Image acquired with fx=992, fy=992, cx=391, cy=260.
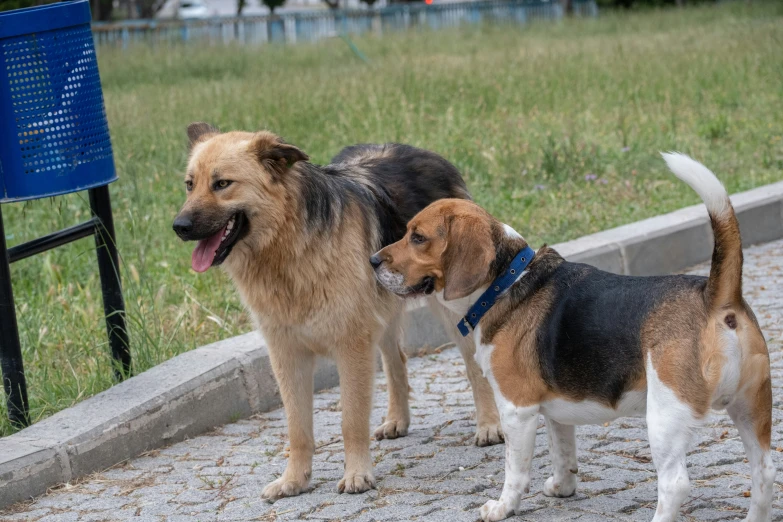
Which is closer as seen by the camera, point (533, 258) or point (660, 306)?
point (660, 306)

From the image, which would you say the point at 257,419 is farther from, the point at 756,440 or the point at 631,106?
the point at 631,106

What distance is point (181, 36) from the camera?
30172mm

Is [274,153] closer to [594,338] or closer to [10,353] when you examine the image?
[594,338]

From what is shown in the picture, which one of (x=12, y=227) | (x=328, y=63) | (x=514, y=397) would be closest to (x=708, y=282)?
(x=514, y=397)

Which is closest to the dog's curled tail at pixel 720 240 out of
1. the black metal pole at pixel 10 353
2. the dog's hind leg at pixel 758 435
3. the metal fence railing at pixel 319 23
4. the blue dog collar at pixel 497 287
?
the dog's hind leg at pixel 758 435

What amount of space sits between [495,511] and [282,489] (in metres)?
1.13

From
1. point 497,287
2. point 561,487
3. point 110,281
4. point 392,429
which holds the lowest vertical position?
point 392,429

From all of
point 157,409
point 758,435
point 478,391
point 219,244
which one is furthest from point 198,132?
point 758,435

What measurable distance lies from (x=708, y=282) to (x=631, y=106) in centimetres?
1052

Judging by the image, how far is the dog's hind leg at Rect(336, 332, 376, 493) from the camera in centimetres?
484

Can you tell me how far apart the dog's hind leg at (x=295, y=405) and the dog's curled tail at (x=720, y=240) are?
2.08 metres

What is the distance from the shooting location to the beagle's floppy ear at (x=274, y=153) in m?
4.68

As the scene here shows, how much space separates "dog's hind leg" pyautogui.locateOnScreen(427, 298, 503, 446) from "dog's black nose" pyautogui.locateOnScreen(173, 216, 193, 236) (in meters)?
1.44

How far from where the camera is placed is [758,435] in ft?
12.5
